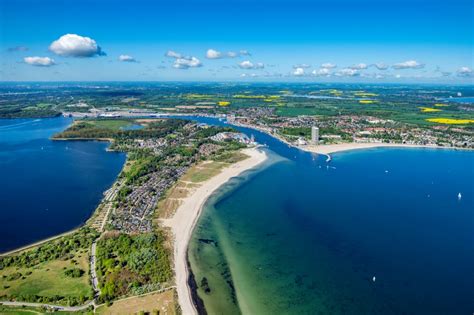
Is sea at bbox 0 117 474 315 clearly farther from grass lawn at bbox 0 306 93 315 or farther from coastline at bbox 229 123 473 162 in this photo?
grass lawn at bbox 0 306 93 315

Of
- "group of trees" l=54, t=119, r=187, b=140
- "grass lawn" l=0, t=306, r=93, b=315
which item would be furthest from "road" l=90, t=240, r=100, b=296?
"group of trees" l=54, t=119, r=187, b=140

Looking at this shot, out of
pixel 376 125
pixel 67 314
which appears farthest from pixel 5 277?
pixel 376 125

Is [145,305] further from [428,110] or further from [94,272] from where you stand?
[428,110]

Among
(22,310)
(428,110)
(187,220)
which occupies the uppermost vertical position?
(428,110)

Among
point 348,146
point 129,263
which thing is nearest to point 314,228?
point 129,263

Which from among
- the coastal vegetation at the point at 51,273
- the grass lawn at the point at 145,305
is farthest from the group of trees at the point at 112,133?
the grass lawn at the point at 145,305

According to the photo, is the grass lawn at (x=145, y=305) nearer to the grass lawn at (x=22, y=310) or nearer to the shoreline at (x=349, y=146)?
the grass lawn at (x=22, y=310)

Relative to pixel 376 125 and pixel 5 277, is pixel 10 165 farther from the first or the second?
pixel 376 125
